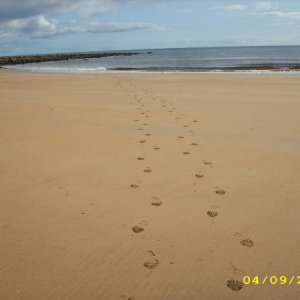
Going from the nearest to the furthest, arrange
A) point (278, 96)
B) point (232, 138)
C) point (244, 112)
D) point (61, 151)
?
point (61, 151) < point (232, 138) < point (244, 112) < point (278, 96)

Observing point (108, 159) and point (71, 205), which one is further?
point (108, 159)

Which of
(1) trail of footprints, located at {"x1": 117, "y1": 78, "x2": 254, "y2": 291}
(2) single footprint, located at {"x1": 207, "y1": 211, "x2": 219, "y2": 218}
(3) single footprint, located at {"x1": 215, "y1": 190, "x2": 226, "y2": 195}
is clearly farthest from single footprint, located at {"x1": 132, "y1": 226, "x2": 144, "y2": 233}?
(3) single footprint, located at {"x1": 215, "y1": 190, "x2": 226, "y2": 195}

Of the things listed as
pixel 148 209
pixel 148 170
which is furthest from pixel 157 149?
pixel 148 209

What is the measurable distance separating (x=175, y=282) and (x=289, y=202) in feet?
5.99

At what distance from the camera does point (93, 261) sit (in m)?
2.67

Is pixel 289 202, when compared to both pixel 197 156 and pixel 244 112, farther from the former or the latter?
pixel 244 112

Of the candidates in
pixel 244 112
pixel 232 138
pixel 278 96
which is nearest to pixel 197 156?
pixel 232 138

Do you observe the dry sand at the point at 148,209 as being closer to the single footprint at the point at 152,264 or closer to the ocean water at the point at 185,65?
the single footprint at the point at 152,264

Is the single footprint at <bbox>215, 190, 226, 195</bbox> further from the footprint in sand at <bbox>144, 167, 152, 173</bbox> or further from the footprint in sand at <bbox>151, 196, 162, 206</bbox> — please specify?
the footprint in sand at <bbox>144, 167, 152, 173</bbox>

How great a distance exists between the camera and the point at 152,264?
2625 millimetres

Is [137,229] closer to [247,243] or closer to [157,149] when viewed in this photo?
[247,243]
